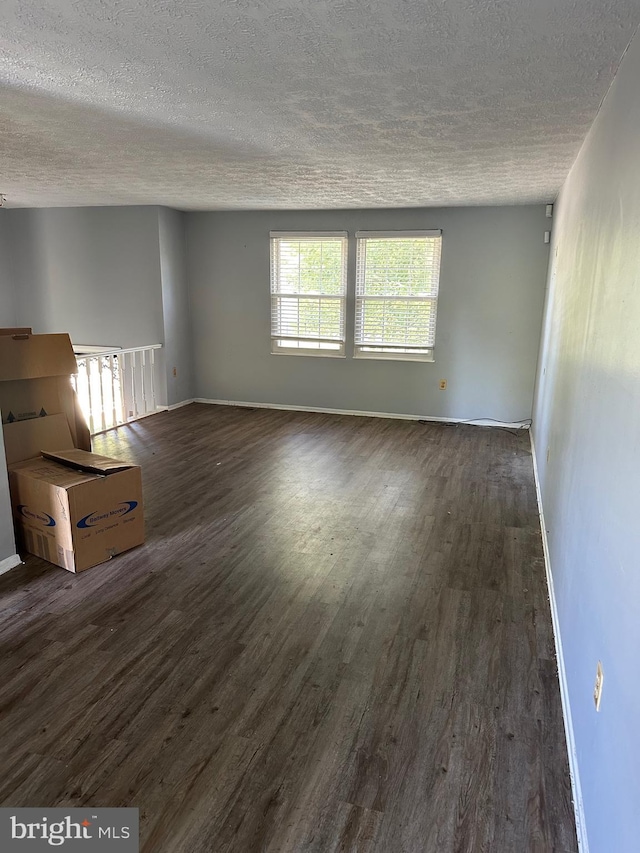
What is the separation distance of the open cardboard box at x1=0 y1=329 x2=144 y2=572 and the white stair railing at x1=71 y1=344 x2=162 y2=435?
7.43 feet

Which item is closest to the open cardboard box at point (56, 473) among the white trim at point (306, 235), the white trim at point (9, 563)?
the white trim at point (9, 563)

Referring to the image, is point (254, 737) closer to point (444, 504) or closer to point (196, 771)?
point (196, 771)

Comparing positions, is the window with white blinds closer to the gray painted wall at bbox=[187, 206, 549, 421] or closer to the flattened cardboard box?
the gray painted wall at bbox=[187, 206, 549, 421]

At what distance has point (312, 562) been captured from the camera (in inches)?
122

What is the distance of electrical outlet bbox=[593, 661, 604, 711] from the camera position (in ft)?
4.85

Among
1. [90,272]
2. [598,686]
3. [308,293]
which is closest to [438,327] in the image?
[308,293]

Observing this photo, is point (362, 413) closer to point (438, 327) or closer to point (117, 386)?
point (438, 327)

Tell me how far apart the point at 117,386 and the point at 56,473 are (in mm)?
3459

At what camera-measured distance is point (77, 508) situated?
9.33 ft

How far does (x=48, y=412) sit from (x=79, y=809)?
7.92ft

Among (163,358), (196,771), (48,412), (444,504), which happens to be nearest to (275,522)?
(444,504)

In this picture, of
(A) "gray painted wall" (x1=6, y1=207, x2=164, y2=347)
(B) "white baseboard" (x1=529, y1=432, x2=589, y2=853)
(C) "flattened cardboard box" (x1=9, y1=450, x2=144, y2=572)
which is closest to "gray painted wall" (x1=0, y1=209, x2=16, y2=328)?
(A) "gray painted wall" (x1=6, y1=207, x2=164, y2=347)

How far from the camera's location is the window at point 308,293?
21.0 ft

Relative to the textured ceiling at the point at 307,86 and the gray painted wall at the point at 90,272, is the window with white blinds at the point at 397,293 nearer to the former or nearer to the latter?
the textured ceiling at the point at 307,86
